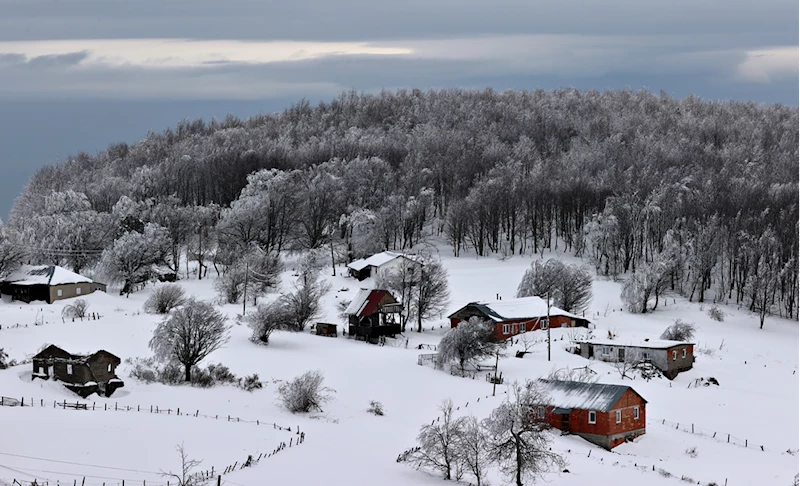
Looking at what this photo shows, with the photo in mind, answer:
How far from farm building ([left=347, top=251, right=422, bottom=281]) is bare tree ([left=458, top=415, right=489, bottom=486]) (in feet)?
141

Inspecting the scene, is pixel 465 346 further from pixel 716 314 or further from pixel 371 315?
pixel 716 314

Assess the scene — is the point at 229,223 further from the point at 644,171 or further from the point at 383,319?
the point at 644,171

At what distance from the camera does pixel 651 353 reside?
5900 cm

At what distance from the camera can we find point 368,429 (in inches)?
1700

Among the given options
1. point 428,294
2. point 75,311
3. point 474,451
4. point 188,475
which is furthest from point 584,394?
point 75,311

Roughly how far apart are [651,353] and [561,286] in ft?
48.7

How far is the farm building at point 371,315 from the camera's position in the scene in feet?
210

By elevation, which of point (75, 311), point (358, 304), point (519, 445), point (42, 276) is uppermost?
point (519, 445)

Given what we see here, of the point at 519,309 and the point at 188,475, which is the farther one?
the point at 519,309

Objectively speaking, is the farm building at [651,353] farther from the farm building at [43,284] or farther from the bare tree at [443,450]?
the farm building at [43,284]

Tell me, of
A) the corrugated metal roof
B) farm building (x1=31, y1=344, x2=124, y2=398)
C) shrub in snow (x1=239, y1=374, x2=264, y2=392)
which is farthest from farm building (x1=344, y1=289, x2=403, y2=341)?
farm building (x1=31, y1=344, x2=124, y2=398)

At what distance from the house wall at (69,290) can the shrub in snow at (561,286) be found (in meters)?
30.7

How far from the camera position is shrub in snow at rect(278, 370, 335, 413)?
45531mm

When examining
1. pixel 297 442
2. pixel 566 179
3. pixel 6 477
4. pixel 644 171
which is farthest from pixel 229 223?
pixel 6 477
